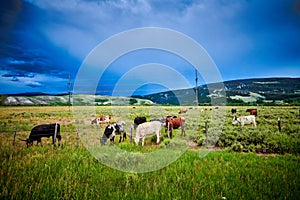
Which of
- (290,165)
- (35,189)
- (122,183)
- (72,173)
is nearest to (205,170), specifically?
(122,183)

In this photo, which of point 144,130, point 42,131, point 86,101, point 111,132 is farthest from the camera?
point 86,101

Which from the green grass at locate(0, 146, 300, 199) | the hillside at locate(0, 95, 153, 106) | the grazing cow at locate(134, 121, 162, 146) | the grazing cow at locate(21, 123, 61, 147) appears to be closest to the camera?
the green grass at locate(0, 146, 300, 199)

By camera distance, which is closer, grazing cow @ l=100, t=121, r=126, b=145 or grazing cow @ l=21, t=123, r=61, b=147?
grazing cow @ l=21, t=123, r=61, b=147

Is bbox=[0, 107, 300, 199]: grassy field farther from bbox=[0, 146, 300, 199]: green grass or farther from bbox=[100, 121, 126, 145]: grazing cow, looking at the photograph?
bbox=[100, 121, 126, 145]: grazing cow

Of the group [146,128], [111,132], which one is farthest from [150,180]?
[111,132]

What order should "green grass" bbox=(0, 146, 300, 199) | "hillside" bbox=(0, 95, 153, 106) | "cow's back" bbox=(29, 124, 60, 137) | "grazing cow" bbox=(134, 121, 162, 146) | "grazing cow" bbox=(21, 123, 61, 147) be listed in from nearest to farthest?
"green grass" bbox=(0, 146, 300, 199)
"grazing cow" bbox=(21, 123, 61, 147)
"cow's back" bbox=(29, 124, 60, 137)
"grazing cow" bbox=(134, 121, 162, 146)
"hillside" bbox=(0, 95, 153, 106)

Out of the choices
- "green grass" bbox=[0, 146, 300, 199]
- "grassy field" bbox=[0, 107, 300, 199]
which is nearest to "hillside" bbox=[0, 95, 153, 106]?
"grassy field" bbox=[0, 107, 300, 199]

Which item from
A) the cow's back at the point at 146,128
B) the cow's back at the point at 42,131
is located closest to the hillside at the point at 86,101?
the cow's back at the point at 42,131

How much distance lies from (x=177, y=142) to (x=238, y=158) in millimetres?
4461

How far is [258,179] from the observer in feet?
20.8

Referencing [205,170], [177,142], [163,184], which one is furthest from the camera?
[177,142]

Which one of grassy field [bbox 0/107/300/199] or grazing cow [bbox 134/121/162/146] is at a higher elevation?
grazing cow [bbox 134/121/162/146]

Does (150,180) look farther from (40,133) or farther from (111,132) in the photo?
(40,133)

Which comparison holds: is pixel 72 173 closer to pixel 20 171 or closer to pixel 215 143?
pixel 20 171
